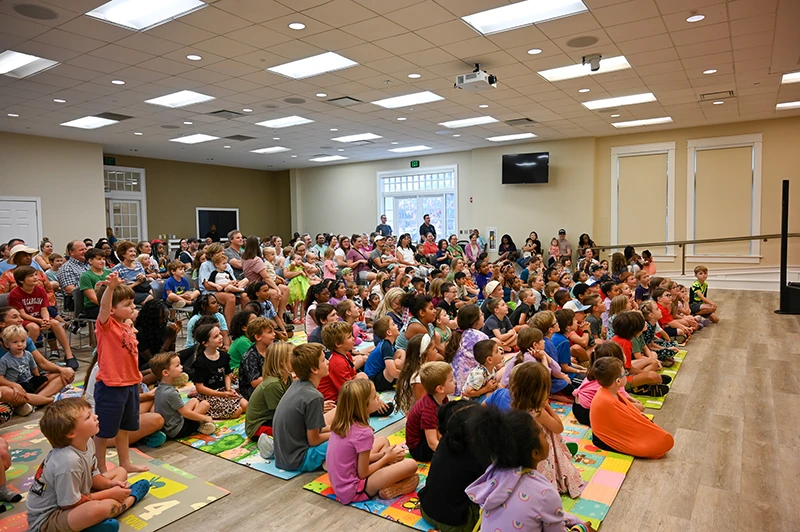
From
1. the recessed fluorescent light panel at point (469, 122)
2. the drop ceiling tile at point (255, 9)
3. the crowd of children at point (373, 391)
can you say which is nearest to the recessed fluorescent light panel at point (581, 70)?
the recessed fluorescent light panel at point (469, 122)

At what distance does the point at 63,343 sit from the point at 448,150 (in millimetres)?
11237

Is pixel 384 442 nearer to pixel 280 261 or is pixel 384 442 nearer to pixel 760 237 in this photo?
pixel 280 261

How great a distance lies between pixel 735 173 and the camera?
11375mm

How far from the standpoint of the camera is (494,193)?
1430 cm

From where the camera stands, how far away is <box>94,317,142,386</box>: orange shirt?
124 inches

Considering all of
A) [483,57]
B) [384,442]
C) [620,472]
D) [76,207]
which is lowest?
[620,472]

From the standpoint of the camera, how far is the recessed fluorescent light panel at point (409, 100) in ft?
28.5

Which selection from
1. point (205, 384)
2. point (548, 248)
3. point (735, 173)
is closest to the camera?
point (205, 384)

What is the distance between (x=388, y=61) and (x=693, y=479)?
5.68m

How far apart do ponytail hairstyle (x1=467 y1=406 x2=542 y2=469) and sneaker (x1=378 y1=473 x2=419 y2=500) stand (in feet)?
3.72

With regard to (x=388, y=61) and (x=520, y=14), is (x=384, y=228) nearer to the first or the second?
(x=388, y=61)

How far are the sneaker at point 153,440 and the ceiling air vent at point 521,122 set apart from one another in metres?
8.98

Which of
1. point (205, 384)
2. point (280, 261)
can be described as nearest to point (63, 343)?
point (205, 384)

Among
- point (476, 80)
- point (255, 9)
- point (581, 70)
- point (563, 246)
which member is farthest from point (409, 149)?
point (255, 9)
